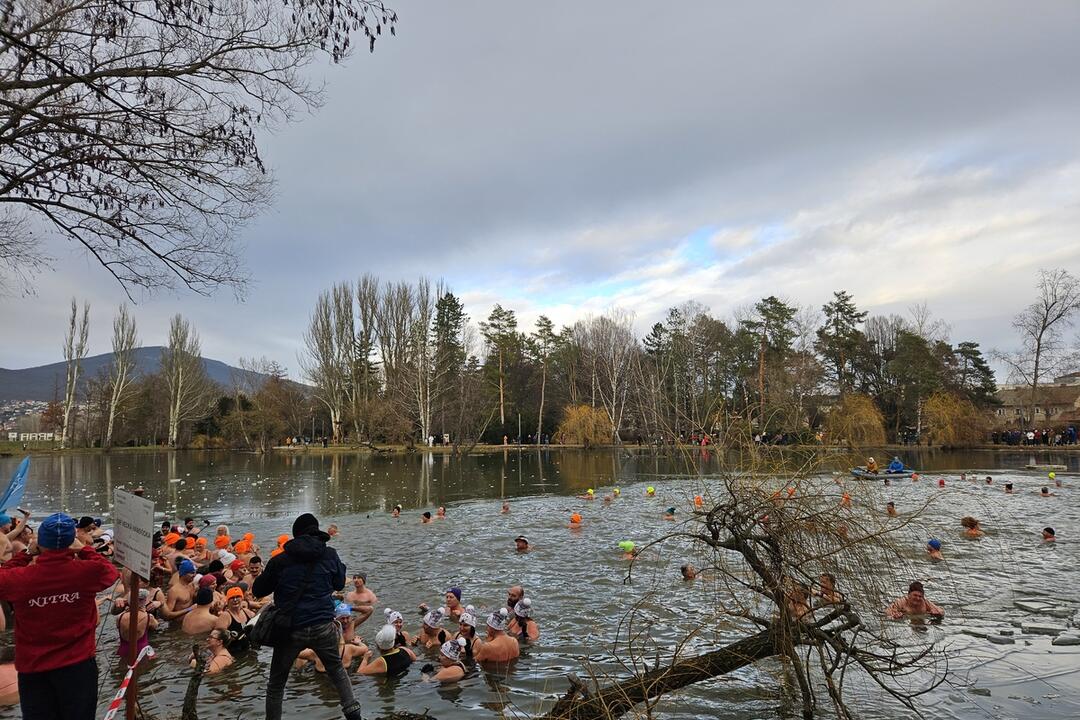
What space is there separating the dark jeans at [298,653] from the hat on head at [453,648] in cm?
259

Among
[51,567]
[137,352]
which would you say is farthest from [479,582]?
[137,352]

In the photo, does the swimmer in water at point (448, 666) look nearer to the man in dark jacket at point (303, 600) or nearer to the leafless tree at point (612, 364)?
the man in dark jacket at point (303, 600)

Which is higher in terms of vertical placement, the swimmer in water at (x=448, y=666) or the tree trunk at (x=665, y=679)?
the tree trunk at (x=665, y=679)

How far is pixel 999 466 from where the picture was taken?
35.5m

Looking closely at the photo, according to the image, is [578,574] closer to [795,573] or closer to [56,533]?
[795,573]

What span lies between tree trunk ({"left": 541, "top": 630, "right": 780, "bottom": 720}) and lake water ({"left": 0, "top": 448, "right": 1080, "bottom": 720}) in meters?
0.52

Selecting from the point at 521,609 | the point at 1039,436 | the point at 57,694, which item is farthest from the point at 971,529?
the point at 1039,436

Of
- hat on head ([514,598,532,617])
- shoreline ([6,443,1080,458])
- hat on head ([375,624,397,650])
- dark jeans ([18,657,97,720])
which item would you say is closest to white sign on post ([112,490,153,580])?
dark jeans ([18,657,97,720])

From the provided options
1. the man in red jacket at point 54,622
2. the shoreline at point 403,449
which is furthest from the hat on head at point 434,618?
the shoreline at point 403,449

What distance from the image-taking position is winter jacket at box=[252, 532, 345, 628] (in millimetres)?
5309

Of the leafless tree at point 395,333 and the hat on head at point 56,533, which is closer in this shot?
the hat on head at point 56,533

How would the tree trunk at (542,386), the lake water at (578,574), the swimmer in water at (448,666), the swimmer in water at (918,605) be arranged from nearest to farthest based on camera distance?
the lake water at (578,574)
the swimmer in water at (448,666)
the swimmer in water at (918,605)
the tree trunk at (542,386)

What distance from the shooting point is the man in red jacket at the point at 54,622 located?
4152mm

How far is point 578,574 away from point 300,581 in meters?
8.94
